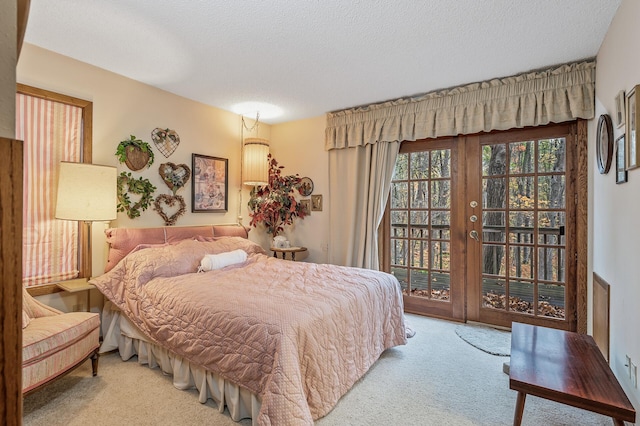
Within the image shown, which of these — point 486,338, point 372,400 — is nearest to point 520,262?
point 486,338

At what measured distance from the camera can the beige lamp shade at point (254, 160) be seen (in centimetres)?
400

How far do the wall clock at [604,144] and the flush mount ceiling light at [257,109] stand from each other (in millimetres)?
3184

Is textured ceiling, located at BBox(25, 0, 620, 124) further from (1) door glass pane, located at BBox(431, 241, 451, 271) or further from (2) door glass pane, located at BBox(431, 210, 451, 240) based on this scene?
(1) door glass pane, located at BBox(431, 241, 451, 271)

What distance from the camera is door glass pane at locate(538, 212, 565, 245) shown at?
3053mm

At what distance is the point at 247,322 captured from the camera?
185 centimetres

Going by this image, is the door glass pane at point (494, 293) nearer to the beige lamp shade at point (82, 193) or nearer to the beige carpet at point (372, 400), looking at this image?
the beige carpet at point (372, 400)

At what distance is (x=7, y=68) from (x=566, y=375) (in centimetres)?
239

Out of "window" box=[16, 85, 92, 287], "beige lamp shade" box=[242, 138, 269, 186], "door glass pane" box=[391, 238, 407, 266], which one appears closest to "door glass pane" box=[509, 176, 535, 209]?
"door glass pane" box=[391, 238, 407, 266]

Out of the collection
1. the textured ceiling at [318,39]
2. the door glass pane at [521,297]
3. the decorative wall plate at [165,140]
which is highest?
the textured ceiling at [318,39]

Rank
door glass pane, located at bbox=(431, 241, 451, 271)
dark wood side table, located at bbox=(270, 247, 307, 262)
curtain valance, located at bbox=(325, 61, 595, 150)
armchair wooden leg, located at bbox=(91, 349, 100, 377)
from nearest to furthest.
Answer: armchair wooden leg, located at bbox=(91, 349, 100, 377)
curtain valance, located at bbox=(325, 61, 595, 150)
door glass pane, located at bbox=(431, 241, 451, 271)
dark wood side table, located at bbox=(270, 247, 307, 262)

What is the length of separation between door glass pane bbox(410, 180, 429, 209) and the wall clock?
157 cm

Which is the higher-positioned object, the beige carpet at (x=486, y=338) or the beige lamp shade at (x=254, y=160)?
the beige lamp shade at (x=254, y=160)

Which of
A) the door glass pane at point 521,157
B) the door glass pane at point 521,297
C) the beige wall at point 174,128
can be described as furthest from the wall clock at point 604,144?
the beige wall at point 174,128

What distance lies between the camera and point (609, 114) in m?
2.33
